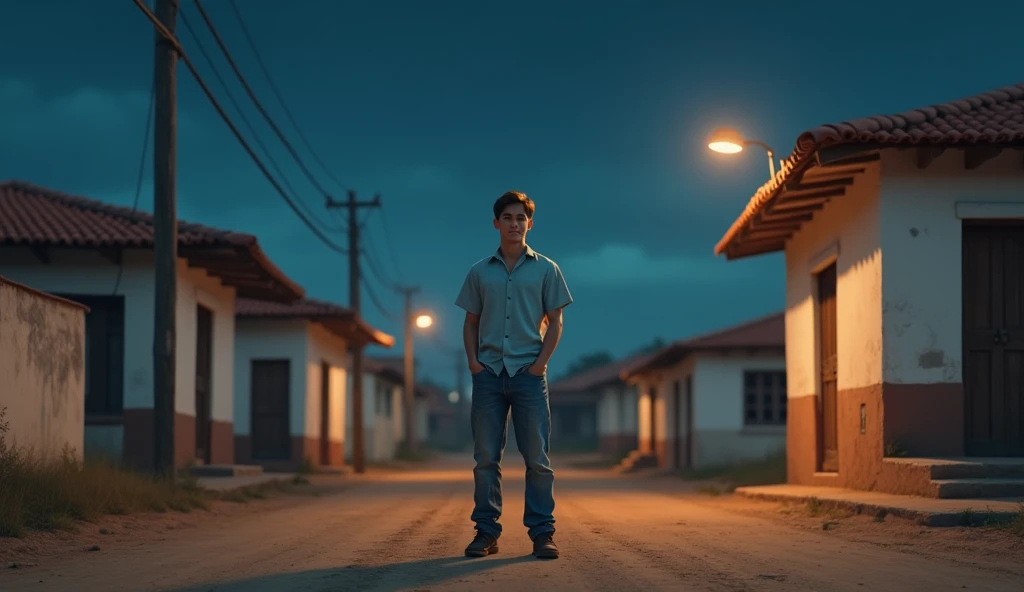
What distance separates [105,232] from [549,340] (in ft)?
39.2

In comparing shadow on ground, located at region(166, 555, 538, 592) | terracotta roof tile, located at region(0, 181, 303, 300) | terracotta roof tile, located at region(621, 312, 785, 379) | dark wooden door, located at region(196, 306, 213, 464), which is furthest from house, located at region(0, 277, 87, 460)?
terracotta roof tile, located at region(621, 312, 785, 379)

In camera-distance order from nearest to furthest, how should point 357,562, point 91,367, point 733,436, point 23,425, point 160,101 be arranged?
point 357,562, point 23,425, point 160,101, point 91,367, point 733,436

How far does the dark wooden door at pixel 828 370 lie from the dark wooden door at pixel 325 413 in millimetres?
17152

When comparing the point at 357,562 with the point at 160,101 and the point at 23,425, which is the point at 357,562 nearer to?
the point at 23,425

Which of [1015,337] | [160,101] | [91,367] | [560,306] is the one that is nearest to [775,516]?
[1015,337]

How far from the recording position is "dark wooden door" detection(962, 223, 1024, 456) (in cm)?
1242

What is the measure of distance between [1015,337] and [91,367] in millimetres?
12744

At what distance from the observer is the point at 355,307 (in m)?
33.5

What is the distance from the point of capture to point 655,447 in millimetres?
40500

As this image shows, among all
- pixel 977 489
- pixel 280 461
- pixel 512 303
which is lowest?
pixel 280 461

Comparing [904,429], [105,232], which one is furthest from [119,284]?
[904,429]

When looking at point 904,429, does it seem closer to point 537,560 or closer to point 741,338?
point 537,560

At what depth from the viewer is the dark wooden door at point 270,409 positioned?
1109 inches

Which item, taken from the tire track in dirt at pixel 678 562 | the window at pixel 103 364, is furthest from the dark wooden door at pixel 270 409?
the tire track in dirt at pixel 678 562
